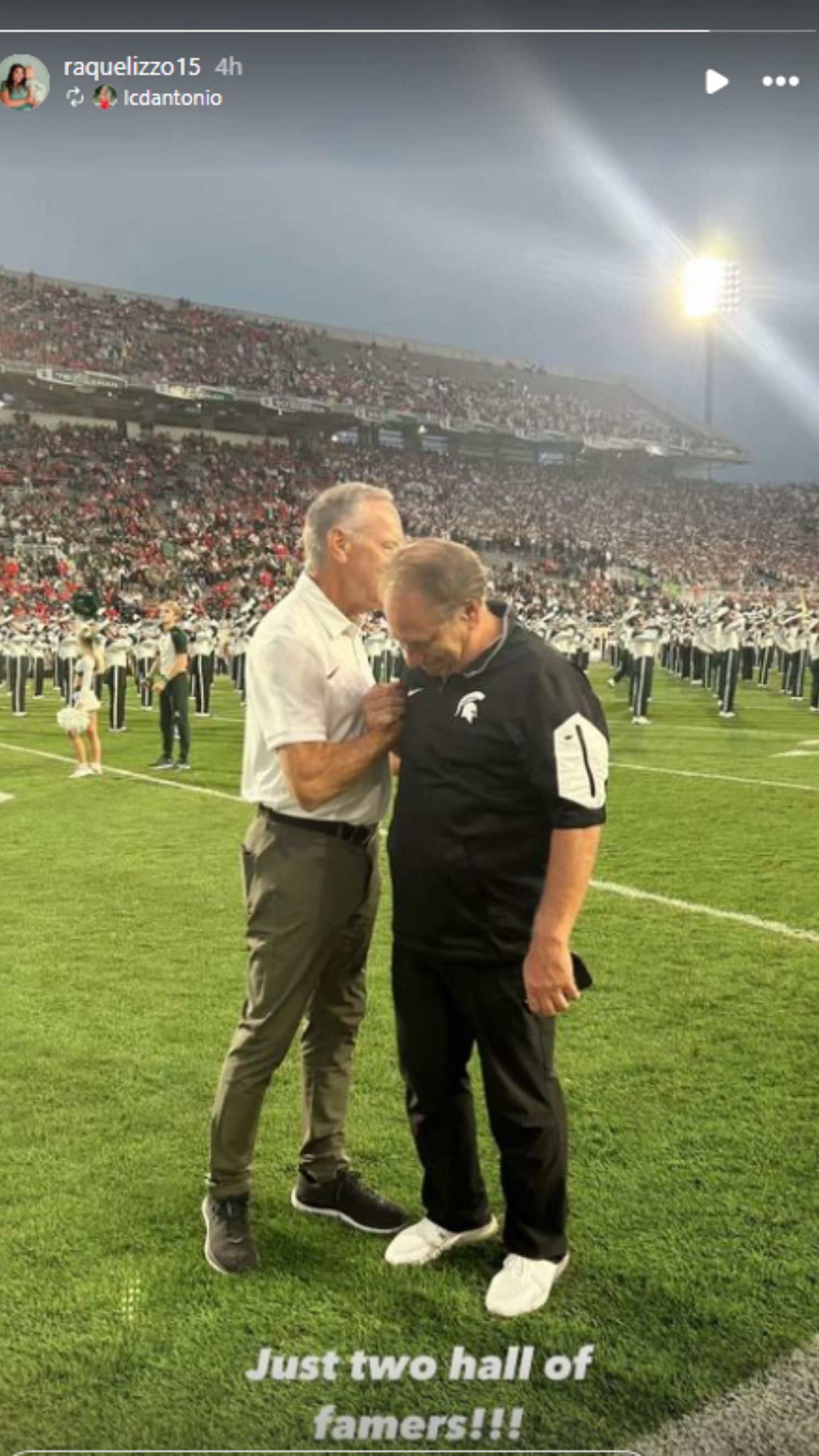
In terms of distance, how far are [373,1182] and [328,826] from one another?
2.77 feet

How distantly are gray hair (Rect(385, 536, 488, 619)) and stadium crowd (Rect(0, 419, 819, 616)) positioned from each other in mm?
12187

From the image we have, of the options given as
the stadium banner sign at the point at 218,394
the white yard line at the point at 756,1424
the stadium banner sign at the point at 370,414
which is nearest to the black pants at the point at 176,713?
the stadium banner sign at the point at 218,394

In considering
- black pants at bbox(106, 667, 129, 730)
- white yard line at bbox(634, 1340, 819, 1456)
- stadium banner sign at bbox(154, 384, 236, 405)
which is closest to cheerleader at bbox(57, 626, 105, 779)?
black pants at bbox(106, 667, 129, 730)

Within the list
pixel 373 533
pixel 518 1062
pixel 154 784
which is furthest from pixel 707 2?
pixel 154 784

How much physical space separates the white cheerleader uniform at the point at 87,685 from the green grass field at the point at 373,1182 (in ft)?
11.3

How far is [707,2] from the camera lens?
65.4 inches

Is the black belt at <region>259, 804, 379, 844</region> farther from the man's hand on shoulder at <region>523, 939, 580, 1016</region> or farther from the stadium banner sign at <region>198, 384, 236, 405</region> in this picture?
the stadium banner sign at <region>198, 384, 236, 405</region>

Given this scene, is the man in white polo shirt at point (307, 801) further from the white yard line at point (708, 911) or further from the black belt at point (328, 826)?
the white yard line at point (708, 911)

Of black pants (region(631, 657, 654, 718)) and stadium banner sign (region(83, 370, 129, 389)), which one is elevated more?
stadium banner sign (region(83, 370, 129, 389))

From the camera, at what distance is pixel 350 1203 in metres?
2.17

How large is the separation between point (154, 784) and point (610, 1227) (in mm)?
5963

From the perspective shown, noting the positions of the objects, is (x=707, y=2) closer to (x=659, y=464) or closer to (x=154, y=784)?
(x=154, y=784)

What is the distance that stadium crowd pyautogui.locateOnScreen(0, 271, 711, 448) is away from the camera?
5793mm

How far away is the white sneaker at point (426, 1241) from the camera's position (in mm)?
2008
